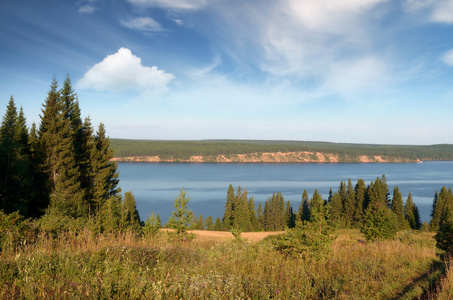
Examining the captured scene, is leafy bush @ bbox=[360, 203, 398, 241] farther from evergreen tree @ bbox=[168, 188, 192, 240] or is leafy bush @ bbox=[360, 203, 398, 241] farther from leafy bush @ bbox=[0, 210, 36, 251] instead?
leafy bush @ bbox=[0, 210, 36, 251]

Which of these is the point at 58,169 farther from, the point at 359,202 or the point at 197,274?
the point at 359,202

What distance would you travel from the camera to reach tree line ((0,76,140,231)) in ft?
55.4

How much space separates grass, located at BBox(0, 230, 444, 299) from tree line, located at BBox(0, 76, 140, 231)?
14.0ft

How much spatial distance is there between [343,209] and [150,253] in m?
80.4

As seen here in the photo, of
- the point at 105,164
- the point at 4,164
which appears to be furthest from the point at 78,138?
the point at 4,164

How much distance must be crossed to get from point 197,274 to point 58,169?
71.2ft

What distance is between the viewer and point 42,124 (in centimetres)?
2262

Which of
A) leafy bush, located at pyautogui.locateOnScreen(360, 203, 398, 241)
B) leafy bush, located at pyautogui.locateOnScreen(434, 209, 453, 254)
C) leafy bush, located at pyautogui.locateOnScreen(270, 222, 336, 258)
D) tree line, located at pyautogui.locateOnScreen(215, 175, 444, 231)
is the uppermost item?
leafy bush, located at pyautogui.locateOnScreen(270, 222, 336, 258)

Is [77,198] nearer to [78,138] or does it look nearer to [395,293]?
[78,138]

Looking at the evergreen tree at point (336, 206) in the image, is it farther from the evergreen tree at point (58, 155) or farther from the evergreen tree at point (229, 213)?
the evergreen tree at point (58, 155)

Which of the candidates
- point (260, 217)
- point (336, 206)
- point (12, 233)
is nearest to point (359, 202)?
point (336, 206)

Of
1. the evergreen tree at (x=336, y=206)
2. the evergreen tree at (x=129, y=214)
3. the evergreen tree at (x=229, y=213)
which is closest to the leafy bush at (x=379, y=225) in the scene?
the evergreen tree at (x=129, y=214)

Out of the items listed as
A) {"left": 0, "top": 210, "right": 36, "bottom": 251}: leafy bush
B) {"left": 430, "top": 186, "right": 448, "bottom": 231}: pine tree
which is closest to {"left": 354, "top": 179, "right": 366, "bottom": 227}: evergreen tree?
{"left": 430, "top": 186, "right": 448, "bottom": 231}: pine tree

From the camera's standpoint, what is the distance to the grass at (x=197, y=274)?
3.44 meters
